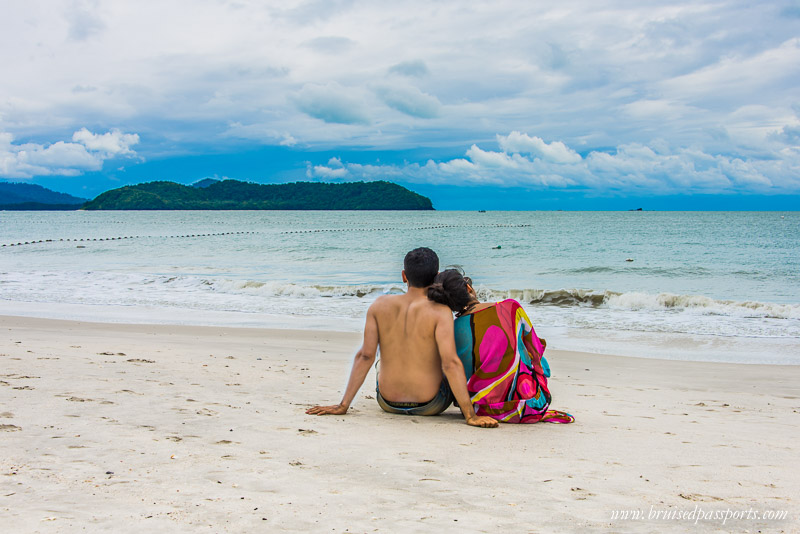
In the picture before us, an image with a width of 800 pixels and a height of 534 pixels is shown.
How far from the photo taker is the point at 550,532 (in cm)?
267

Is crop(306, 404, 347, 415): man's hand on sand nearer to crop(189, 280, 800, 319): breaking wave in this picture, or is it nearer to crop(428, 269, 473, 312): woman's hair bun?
crop(428, 269, 473, 312): woman's hair bun

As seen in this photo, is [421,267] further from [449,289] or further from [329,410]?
[329,410]

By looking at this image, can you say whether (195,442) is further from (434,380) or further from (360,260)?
(360,260)

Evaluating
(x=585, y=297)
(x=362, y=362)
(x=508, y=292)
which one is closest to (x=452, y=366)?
(x=362, y=362)

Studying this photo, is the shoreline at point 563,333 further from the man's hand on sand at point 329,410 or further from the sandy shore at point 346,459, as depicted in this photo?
the man's hand on sand at point 329,410

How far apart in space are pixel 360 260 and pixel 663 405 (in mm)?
26039

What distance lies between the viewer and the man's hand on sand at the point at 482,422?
450 cm

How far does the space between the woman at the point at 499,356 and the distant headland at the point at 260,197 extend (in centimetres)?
16925

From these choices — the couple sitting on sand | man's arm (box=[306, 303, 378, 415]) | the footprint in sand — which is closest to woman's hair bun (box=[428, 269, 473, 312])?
the couple sitting on sand

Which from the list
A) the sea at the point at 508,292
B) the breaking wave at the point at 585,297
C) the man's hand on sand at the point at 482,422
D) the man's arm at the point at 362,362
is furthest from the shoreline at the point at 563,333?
the man's arm at the point at 362,362

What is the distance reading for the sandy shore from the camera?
2779 millimetres

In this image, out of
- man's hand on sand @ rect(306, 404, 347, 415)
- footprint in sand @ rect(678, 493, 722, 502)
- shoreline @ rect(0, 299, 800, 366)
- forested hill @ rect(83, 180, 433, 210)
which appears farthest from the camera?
forested hill @ rect(83, 180, 433, 210)

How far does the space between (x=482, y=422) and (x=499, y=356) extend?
1.69ft

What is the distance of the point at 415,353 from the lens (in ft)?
15.1
